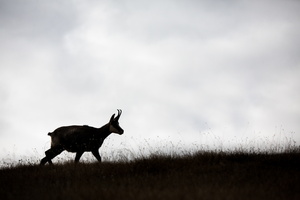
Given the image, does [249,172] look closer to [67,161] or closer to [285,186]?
[285,186]

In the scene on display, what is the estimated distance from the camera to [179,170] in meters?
9.45

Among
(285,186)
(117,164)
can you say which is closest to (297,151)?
(285,186)

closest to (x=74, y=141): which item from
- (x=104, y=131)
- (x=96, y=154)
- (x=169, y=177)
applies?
(x=96, y=154)

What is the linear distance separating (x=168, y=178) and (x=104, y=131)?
632 centimetres

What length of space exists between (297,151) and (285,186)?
4.62 meters

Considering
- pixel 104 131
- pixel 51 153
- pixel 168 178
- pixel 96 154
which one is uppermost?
pixel 104 131

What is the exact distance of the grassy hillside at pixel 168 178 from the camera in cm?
655

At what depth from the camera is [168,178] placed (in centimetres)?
838

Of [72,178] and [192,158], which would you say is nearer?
[72,178]

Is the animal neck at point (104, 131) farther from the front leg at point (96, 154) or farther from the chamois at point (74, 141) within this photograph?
the front leg at point (96, 154)

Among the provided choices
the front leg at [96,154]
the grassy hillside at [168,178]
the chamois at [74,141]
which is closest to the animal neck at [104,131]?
the chamois at [74,141]

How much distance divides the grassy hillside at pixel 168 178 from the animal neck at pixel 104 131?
3.10 m

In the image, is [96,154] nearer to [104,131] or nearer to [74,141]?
[74,141]

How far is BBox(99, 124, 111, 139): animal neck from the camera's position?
46.2 feet
